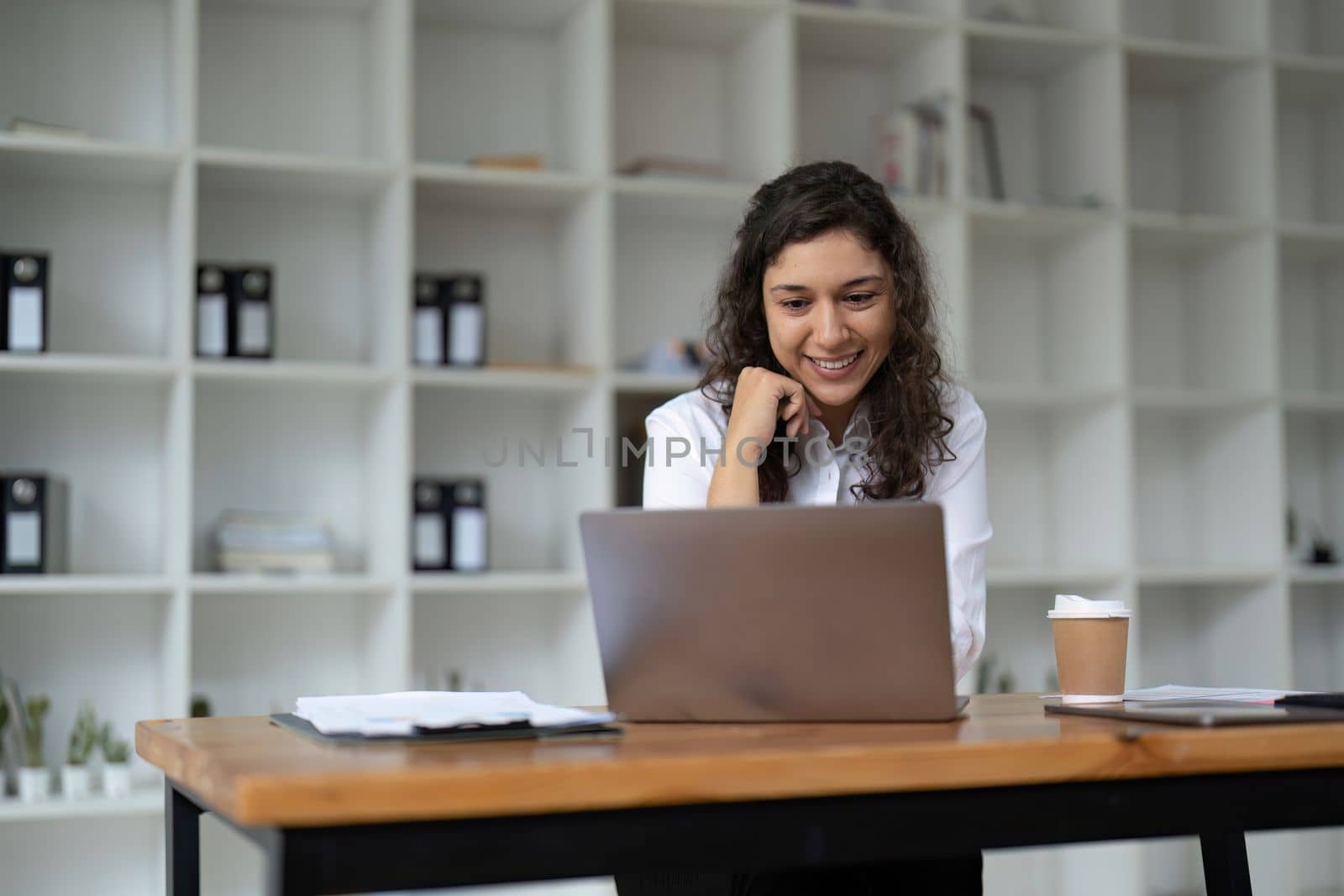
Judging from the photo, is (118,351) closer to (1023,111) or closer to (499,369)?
(499,369)

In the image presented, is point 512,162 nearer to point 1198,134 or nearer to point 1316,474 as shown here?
point 1198,134

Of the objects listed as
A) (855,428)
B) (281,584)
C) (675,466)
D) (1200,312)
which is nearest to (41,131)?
(281,584)

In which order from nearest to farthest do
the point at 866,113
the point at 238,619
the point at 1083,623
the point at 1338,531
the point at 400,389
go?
the point at 1083,623 < the point at 400,389 < the point at 238,619 < the point at 866,113 < the point at 1338,531

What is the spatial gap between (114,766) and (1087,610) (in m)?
2.09

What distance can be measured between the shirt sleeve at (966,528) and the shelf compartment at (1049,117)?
1708 millimetres

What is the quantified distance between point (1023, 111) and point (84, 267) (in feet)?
7.85

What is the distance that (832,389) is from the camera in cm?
182

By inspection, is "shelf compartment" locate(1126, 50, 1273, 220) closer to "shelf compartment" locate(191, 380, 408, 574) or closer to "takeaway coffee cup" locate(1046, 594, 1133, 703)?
"shelf compartment" locate(191, 380, 408, 574)

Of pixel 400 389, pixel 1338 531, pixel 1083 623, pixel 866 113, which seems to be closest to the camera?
pixel 1083 623

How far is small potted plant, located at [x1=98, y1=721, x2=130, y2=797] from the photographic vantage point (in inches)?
108

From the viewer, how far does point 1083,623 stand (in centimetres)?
137

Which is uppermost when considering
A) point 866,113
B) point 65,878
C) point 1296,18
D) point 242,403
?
point 1296,18

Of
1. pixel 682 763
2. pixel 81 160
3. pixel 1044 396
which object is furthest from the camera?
pixel 1044 396

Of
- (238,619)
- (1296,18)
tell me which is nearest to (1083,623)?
(238,619)
